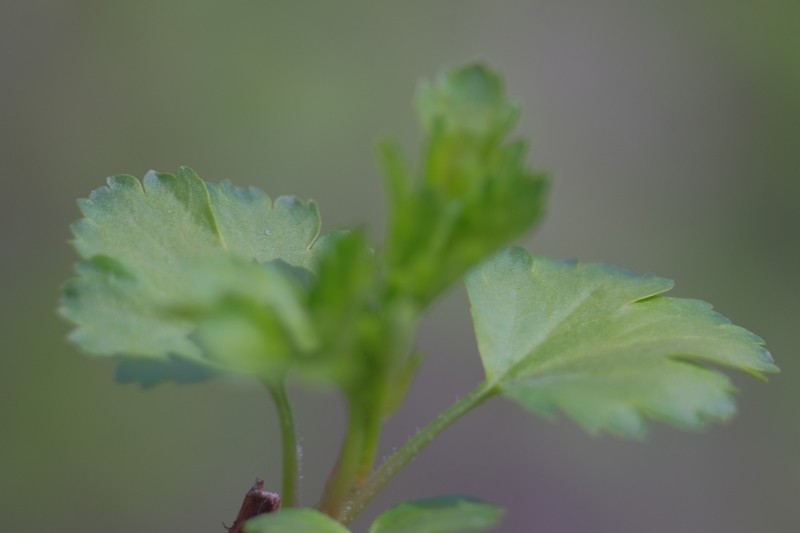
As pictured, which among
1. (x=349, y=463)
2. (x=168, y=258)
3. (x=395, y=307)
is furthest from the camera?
(x=168, y=258)

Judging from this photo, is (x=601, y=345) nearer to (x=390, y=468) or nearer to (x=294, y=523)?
(x=390, y=468)

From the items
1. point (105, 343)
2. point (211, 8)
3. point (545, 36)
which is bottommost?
point (105, 343)

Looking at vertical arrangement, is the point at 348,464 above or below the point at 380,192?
below

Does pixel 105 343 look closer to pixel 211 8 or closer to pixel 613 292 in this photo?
pixel 613 292

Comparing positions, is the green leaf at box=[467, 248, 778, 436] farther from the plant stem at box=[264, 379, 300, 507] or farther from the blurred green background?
the blurred green background

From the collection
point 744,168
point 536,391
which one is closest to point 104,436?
point 536,391

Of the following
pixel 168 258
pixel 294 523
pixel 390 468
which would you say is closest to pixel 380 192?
pixel 168 258

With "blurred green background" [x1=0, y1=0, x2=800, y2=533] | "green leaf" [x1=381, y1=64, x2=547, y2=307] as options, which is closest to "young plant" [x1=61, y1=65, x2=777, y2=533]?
"green leaf" [x1=381, y1=64, x2=547, y2=307]
